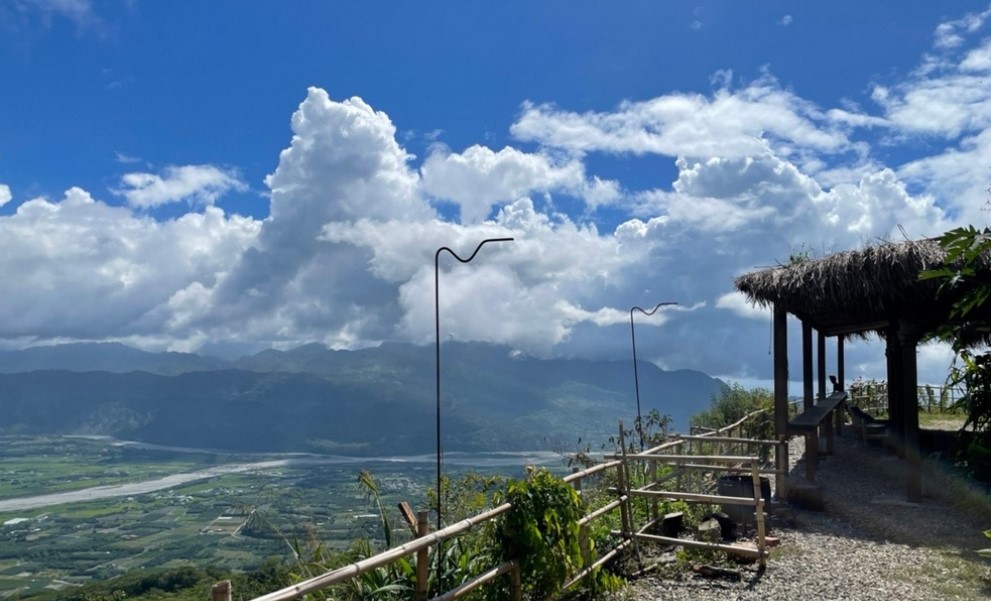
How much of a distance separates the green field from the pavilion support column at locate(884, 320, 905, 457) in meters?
7.00

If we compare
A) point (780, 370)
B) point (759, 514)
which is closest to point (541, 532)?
point (759, 514)

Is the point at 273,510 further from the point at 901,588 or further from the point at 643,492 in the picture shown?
the point at 901,588

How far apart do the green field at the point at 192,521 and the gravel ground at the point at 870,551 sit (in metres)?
2.45

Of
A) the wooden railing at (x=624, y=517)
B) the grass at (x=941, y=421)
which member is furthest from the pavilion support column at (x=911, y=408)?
the grass at (x=941, y=421)

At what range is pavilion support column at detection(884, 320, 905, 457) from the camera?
1317cm

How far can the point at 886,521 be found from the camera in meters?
9.13

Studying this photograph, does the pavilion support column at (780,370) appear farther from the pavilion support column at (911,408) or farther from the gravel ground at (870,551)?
the pavilion support column at (911,408)

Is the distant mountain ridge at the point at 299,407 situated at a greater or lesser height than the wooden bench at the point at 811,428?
lesser

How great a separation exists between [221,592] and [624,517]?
194 inches

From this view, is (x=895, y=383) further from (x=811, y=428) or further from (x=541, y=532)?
(x=541, y=532)

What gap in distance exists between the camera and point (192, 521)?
33062 millimetres

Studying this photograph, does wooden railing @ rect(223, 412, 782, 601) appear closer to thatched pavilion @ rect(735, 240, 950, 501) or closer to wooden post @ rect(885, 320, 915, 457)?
thatched pavilion @ rect(735, 240, 950, 501)

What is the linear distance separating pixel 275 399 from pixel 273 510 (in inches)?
6264

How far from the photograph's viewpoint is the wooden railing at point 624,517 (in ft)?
12.4
